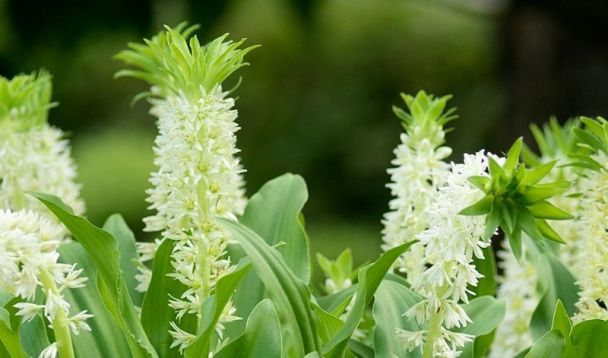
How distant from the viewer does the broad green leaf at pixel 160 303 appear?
0.99 metres

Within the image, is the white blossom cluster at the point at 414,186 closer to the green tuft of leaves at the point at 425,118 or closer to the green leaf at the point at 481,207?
the green tuft of leaves at the point at 425,118

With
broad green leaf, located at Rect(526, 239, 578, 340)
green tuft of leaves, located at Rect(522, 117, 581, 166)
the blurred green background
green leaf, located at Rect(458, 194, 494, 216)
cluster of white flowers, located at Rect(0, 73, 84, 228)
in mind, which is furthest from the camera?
the blurred green background

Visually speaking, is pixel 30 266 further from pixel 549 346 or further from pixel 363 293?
pixel 549 346

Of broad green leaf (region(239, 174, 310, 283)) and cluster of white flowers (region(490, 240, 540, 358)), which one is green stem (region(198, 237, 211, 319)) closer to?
broad green leaf (region(239, 174, 310, 283))

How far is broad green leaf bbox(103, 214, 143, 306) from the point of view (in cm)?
114

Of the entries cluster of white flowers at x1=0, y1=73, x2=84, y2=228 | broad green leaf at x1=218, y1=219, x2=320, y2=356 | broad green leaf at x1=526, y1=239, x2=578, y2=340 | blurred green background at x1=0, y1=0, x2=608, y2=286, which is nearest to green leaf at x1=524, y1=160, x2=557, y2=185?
broad green leaf at x1=218, y1=219, x2=320, y2=356

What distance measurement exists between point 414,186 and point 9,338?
48 cm

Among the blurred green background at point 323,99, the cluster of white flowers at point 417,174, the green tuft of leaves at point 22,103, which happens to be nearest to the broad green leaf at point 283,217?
the cluster of white flowers at point 417,174

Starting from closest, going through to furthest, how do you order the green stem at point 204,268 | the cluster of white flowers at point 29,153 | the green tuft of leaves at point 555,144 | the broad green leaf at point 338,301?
the green stem at point 204,268 → the broad green leaf at point 338,301 → the cluster of white flowers at point 29,153 → the green tuft of leaves at point 555,144

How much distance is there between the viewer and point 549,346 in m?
0.89

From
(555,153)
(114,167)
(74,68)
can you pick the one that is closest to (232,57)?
(555,153)

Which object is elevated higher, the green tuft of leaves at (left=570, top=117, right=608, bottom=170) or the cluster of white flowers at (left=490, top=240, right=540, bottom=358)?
the green tuft of leaves at (left=570, top=117, right=608, bottom=170)

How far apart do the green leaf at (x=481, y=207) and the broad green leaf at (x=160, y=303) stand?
0.32 m

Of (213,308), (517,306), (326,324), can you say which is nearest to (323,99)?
(517,306)
